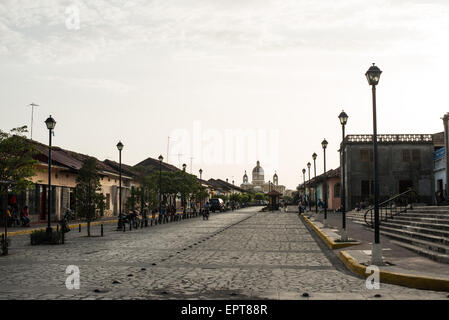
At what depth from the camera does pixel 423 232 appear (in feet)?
54.8

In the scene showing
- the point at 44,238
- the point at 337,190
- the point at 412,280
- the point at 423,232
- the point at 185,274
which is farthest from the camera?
the point at 337,190

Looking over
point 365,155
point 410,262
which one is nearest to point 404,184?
point 365,155

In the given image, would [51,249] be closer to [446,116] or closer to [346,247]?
[346,247]

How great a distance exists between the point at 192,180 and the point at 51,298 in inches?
1964

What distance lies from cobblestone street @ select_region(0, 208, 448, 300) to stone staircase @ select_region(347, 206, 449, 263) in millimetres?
2420

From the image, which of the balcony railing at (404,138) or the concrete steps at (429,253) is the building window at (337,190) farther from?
the concrete steps at (429,253)

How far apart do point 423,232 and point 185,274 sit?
9273 mm

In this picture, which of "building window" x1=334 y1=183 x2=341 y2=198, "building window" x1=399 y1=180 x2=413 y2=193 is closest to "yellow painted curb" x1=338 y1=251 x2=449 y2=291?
"building window" x1=399 y1=180 x2=413 y2=193

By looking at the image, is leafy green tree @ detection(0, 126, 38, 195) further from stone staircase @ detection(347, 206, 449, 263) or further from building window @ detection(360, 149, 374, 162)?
building window @ detection(360, 149, 374, 162)

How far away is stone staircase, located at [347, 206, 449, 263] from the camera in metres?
13.2

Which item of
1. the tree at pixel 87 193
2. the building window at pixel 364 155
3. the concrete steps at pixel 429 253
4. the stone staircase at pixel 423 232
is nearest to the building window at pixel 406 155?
the building window at pixel 364 155

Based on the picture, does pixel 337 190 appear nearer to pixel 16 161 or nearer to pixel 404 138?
pixel 404 138
